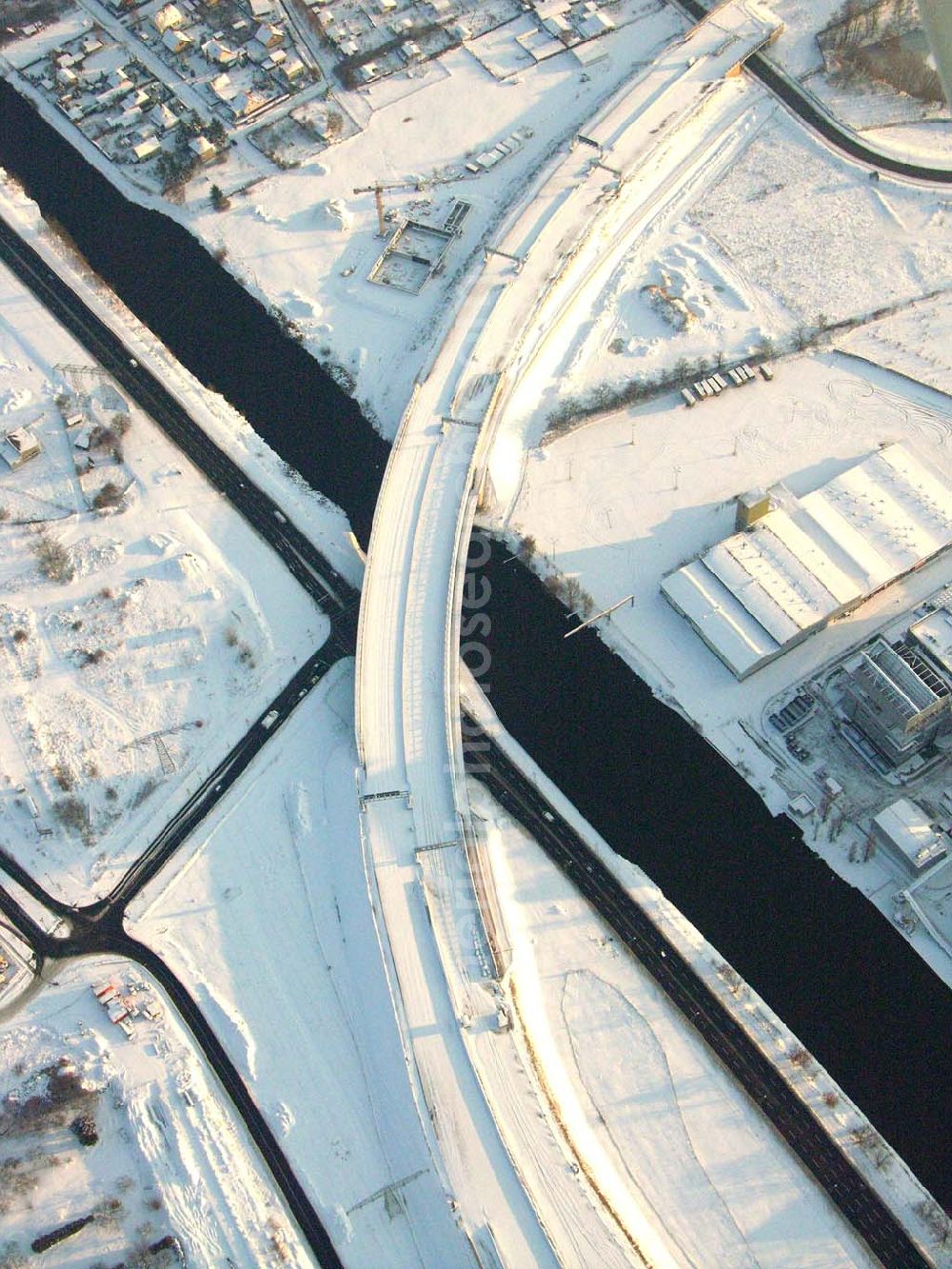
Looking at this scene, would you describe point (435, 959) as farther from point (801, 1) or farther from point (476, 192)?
point (801, 1)

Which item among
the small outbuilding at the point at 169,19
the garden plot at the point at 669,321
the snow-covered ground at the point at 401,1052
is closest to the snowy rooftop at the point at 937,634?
the snow-covered ground at the point at 401,1052

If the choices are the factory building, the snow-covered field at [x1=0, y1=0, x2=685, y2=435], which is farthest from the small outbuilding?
the factory building

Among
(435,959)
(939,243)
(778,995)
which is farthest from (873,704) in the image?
(939,243)

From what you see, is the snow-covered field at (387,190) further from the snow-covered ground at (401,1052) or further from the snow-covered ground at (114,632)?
the snow-covered ground at (401,1052)

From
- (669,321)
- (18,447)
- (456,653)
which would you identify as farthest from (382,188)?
(456,653)

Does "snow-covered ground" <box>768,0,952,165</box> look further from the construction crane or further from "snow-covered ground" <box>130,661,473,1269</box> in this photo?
"snow-covered ground" <box>130,661,473,1269</box>

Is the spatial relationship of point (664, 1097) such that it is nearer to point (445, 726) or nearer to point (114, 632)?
point (445, 726)
